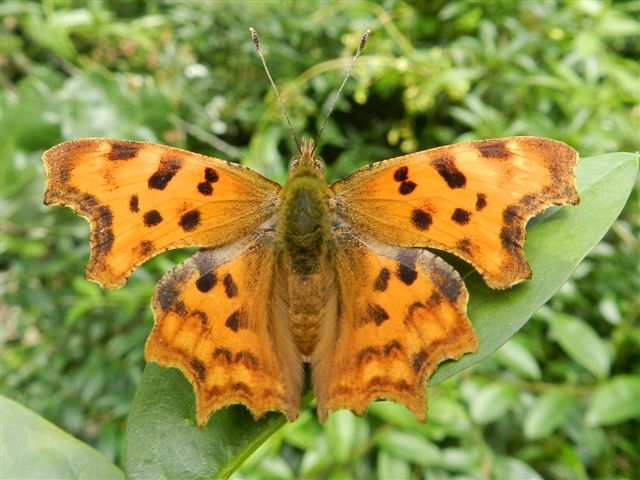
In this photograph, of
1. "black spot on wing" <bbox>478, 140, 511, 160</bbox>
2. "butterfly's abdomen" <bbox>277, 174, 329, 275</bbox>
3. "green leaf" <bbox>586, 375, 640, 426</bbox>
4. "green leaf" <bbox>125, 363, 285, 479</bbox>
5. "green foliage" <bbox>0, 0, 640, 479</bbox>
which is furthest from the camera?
"green foliage" <bbox>0, 0, 640, 479</bbox>

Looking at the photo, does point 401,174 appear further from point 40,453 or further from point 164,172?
point 40,453

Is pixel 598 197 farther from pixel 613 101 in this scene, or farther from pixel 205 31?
pixel 205 31

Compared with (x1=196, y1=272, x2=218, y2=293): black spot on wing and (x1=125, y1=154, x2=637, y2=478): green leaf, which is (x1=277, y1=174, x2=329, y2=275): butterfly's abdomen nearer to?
(x1=196, y1=272, x2=218, y2=293): black spot on wing

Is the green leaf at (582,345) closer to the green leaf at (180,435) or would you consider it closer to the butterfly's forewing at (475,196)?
the butterfly's forewing at (475,196)

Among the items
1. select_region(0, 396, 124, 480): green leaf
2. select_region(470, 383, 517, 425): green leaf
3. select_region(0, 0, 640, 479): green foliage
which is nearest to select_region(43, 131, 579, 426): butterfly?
select_region(0, 396, 124, 480): green leaf

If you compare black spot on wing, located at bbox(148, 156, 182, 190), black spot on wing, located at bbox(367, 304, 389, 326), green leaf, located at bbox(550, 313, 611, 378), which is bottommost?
green leaf, located at bbox(550, 313, 611, 378)

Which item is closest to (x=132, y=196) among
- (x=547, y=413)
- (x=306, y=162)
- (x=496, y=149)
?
(x=306, y=162)

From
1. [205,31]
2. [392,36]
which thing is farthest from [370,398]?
[205,31]
